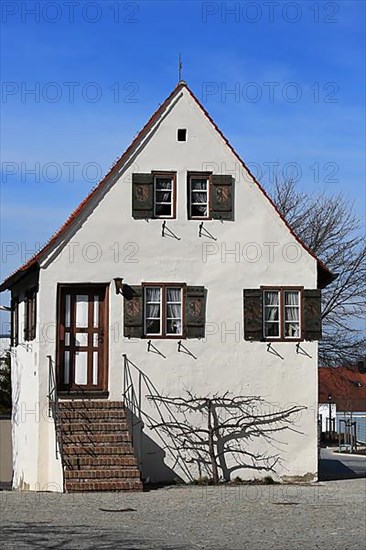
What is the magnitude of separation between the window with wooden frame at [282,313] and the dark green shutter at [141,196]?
11.5 feet

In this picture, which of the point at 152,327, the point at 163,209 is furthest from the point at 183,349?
the point at 163,209

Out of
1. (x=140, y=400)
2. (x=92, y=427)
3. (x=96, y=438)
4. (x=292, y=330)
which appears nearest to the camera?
(x=96, y=438)

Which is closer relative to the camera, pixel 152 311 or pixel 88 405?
pixel 88 405

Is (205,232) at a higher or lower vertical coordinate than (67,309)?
higher

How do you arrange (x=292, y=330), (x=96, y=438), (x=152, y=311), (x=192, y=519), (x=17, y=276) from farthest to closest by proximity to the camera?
(x=17, y=276) → (x=292, y=330) → (x=152, y=311) → (x=96, y=438) → (x=192, y=519)

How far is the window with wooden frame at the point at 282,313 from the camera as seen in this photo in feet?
83.3

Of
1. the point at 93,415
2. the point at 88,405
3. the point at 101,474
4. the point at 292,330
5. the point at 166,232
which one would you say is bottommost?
the point at 101,474

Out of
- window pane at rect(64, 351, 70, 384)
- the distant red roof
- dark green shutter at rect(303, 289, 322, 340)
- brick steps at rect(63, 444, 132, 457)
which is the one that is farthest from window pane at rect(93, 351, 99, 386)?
the distant red roof

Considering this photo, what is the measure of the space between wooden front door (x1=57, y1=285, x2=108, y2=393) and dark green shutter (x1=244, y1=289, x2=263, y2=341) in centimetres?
337

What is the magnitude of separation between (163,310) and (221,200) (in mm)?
3012

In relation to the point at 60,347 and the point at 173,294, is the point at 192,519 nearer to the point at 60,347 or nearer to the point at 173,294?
the point at 60,347

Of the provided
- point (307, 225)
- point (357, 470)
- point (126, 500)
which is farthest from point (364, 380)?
point (126, 500)

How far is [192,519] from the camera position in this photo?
17375 mm

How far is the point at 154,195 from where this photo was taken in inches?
991
